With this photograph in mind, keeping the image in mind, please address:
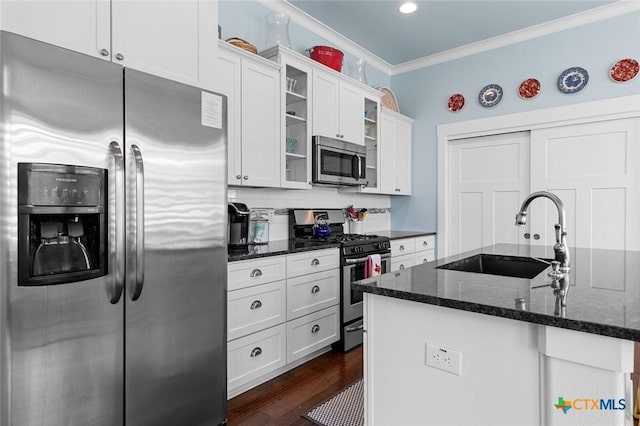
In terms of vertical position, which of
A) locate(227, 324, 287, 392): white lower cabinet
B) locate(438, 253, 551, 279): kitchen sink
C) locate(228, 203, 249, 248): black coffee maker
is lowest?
locate(227, 324, 287, 392): white lower cabinet

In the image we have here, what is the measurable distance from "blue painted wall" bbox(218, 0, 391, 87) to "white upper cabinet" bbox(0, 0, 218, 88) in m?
1.02

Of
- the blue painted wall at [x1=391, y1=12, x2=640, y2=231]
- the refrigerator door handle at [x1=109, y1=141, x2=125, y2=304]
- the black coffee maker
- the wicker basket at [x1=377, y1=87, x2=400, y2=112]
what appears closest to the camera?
the refrigerator door handle at [x1=109, y1=141, x2=125, y2=304]

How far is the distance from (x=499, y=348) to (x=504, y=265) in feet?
3.87

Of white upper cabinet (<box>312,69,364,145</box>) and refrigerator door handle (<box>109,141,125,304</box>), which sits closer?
refrigerator door handle (<box>109,141,125,304</box>)

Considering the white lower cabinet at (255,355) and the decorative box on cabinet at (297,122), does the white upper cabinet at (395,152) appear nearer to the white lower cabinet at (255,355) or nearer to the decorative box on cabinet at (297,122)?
the decorative box on cabinet at (297,122)

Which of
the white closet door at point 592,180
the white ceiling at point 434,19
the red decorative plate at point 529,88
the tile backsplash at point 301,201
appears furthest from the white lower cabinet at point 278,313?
the red decorative plate at point 529,88

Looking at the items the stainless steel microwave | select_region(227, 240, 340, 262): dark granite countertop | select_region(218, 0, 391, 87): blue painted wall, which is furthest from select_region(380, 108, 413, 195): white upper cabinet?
select_region(227, 240, 340, 262): dark granite countertop

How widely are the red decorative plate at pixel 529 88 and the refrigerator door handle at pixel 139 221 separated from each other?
145 inches

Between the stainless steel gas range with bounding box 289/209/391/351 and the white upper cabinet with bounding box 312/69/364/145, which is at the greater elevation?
the white upper cabinet with bounding box 312/69/364/145

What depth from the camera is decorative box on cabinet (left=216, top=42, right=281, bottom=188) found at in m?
2.69

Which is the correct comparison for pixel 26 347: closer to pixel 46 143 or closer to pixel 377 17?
pixel 46 143

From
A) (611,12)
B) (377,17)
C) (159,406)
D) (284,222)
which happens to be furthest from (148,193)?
(611,12)

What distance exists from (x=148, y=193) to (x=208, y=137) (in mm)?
428

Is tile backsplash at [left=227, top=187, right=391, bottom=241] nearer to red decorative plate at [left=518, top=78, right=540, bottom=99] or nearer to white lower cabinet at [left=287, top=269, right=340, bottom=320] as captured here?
white lower cabinet at [left=287, top=269, right=340, bottom=320]
